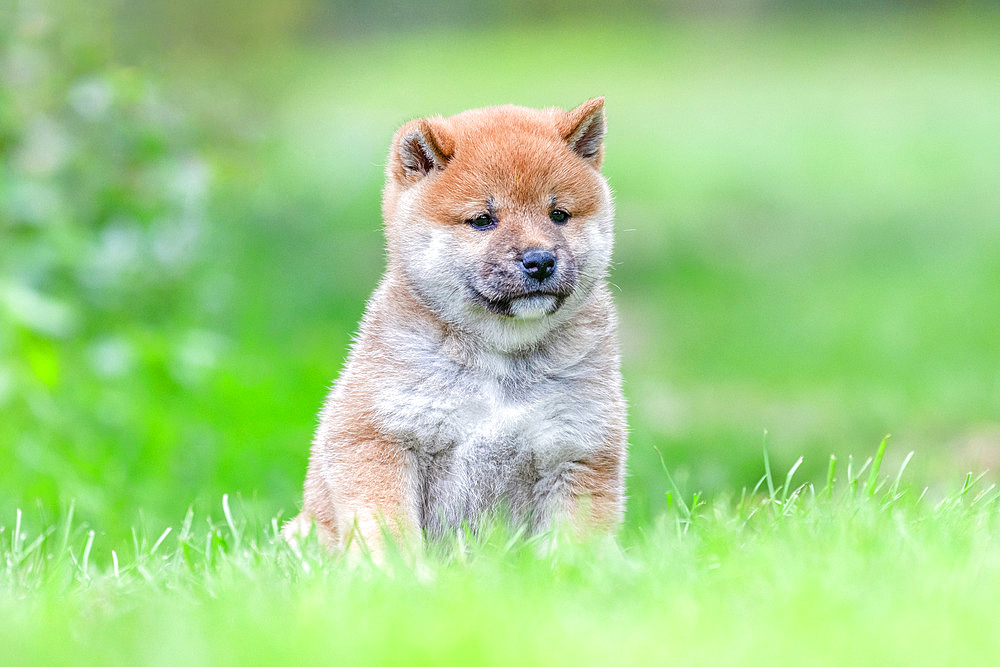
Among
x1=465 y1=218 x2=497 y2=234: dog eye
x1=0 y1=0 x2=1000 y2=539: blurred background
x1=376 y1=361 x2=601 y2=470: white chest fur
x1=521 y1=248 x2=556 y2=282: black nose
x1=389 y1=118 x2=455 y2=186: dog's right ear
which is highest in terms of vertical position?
x1=389 y1=118 x2=455 y2=186: dog's right ear

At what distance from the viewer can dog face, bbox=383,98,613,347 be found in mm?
4133

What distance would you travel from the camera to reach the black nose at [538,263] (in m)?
4.06

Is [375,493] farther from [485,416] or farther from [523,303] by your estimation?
[523,303]

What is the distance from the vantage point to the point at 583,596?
3.30m

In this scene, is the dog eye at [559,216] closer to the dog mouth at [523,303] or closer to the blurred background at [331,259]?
the dog mouth at [523,303]

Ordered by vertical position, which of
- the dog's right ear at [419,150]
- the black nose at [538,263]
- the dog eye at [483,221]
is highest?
the dog's right ear at [419,150]

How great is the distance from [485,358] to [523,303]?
0.23m

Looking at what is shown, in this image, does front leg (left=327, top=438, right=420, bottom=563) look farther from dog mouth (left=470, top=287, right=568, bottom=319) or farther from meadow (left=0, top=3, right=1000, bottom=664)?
dog mouth (left=470, top=287, right=568, bottom=319)

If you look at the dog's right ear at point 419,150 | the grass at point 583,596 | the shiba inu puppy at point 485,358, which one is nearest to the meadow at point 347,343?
the grass at point 583,596

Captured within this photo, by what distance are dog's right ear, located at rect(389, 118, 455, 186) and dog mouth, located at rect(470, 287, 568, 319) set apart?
1.62ft

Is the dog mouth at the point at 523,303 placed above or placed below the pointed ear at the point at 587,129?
below

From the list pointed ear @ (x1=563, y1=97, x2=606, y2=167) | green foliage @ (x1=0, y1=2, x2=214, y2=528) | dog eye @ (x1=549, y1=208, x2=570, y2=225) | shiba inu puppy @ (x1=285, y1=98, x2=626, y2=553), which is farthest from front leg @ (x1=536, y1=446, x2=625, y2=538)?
green foliage @ (x1=0, y1=2, x2=214, y2=528)

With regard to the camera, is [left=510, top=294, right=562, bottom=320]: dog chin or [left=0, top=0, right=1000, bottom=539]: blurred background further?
[left=0, top=0, right=1000, bottom=539]: blurred background

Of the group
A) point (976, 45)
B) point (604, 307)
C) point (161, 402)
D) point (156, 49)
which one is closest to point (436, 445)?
point (604, 307)
